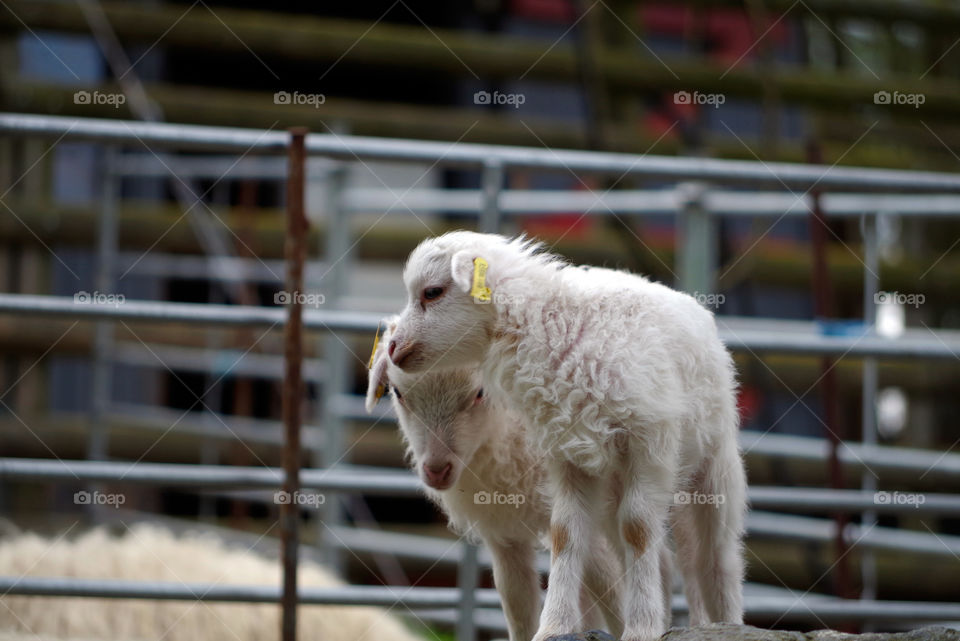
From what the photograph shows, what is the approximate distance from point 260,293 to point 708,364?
5853 millimetres

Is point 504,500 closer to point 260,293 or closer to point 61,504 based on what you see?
point 61,504

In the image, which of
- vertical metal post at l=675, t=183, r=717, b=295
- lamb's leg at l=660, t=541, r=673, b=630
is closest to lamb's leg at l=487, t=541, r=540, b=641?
lamb's leg at l=660, t=541, r=673, b=630

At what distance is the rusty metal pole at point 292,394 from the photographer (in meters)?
3.40

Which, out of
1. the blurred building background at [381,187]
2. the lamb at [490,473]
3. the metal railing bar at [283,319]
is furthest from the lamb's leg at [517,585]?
the blurred building background at [381,187]

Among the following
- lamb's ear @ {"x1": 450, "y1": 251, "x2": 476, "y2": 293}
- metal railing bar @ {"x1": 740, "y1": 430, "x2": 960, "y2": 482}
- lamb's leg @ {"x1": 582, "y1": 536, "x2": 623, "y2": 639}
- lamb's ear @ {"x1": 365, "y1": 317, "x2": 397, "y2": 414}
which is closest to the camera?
lamb's ear @ {"x1": 450, "y1": 251, "x2": 476, "y2": 293}

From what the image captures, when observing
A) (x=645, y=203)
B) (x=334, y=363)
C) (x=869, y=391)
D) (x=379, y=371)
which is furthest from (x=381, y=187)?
(x=379, y=371)

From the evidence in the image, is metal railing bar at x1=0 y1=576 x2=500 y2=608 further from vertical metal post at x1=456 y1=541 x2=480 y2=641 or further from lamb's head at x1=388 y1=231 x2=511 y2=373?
lamb's head at x1=388 y1=231 x2=511 y2=373

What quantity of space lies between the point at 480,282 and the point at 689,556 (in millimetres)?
920

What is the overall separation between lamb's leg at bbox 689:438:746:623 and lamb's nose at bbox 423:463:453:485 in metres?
0.62

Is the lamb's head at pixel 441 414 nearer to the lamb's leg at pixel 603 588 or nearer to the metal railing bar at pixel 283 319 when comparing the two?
the lamb's leg at pixel 603 588

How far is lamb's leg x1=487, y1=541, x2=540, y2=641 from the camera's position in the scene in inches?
120

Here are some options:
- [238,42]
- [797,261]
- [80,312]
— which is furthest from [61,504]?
[797,261]

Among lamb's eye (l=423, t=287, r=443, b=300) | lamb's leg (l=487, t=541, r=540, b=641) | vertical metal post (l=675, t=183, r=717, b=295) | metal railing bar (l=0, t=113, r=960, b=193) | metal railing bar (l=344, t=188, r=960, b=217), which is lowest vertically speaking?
lamb's leg (l=487, t=541, r=540, b=641)

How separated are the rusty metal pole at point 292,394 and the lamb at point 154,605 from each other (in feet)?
2.81
